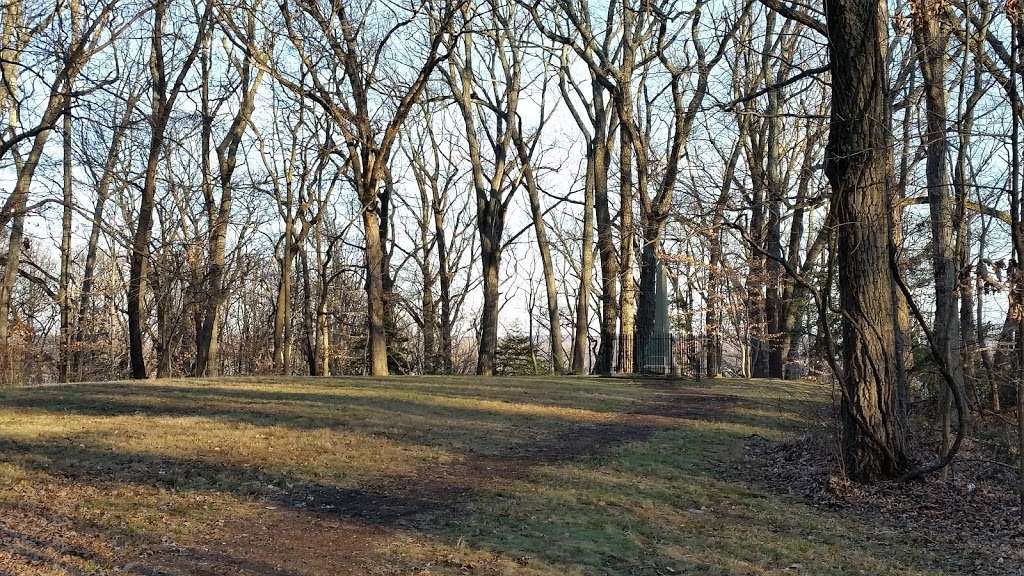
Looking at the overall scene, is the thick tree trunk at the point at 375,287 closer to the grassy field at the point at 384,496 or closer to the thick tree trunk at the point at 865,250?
the grassy field at the point at 384,496

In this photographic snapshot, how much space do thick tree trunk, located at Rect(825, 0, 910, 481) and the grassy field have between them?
129cm

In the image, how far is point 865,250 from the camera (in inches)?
359

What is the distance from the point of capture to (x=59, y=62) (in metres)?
13.7

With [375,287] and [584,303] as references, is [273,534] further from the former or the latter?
[584,303]

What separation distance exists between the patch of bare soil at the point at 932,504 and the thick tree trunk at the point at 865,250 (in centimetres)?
40

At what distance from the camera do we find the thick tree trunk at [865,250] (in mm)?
9031

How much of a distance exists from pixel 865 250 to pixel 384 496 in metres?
5.64

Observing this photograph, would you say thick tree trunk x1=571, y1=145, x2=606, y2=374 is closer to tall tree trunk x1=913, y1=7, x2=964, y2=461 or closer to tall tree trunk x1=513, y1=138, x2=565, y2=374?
tall tree trunk x1=513, y1=138, x2=565, y2=374

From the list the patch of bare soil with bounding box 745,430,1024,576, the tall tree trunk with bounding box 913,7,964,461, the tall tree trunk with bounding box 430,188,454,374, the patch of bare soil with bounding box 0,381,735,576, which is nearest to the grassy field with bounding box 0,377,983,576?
the patch of bare soil with bounding box 0,381,735,576

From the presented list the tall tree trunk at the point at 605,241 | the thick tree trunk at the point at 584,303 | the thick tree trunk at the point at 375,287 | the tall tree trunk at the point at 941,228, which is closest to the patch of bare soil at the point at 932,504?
the tall tree trunk at the point at 941,228

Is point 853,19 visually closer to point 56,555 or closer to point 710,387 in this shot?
point 56,555

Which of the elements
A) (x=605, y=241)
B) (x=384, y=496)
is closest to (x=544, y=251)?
(x=605, y=241)

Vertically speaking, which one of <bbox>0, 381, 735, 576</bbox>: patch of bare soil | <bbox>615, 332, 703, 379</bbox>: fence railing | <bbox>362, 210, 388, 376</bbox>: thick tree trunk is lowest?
<bbox>0, 381, 735, 576</bbox>: patch of bare soil

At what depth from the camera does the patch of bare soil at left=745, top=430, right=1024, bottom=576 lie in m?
7.02
